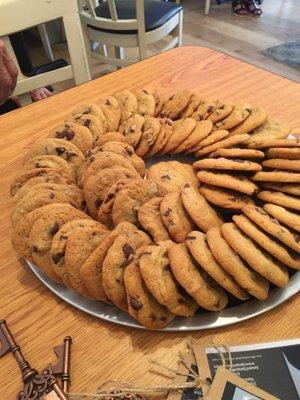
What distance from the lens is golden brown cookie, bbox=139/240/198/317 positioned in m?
0.60

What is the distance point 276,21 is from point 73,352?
379 centimetres

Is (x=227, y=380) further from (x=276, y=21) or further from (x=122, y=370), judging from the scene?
(x=276, y=21)

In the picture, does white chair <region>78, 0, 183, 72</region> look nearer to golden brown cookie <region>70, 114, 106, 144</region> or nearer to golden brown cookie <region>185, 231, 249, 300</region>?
golden brown cookie <region>70, 114, 106, 144</region>

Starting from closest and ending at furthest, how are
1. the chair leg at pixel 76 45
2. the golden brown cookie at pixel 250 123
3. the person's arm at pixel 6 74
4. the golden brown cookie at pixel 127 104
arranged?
1. the golden brown cookie at pixel 250 123
2. the golden brown cookie at pixel 127 104
3. the person's arm at pixel 6 74
4. the chair leg at pixel 76 45

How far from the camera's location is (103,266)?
0.63 metres

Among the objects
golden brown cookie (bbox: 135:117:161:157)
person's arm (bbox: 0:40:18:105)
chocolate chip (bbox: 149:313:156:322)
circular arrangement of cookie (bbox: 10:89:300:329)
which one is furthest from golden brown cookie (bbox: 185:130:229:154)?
person's arm (bbox: 0:40:18:105)

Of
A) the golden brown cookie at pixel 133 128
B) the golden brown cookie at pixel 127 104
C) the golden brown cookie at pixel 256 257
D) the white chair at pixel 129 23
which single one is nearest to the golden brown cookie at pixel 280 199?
the golden brown cookie at pixel 256 257

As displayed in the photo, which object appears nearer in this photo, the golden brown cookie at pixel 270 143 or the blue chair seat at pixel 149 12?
the golden brown cookie at pixel 270 143

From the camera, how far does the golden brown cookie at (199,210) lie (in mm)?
707

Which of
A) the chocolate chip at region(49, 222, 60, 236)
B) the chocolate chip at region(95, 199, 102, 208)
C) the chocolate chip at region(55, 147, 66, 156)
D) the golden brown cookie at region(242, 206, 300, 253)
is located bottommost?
the chocolate chip at region(55, 147, 66, 156)

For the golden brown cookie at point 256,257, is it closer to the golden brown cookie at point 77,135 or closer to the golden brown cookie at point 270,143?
the golden brown cookie at point 270,143

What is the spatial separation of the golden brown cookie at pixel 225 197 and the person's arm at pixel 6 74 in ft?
3.17

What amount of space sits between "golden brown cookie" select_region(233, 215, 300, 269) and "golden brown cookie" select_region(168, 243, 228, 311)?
10cm

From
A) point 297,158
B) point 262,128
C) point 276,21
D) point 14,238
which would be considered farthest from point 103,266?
point 276,21
